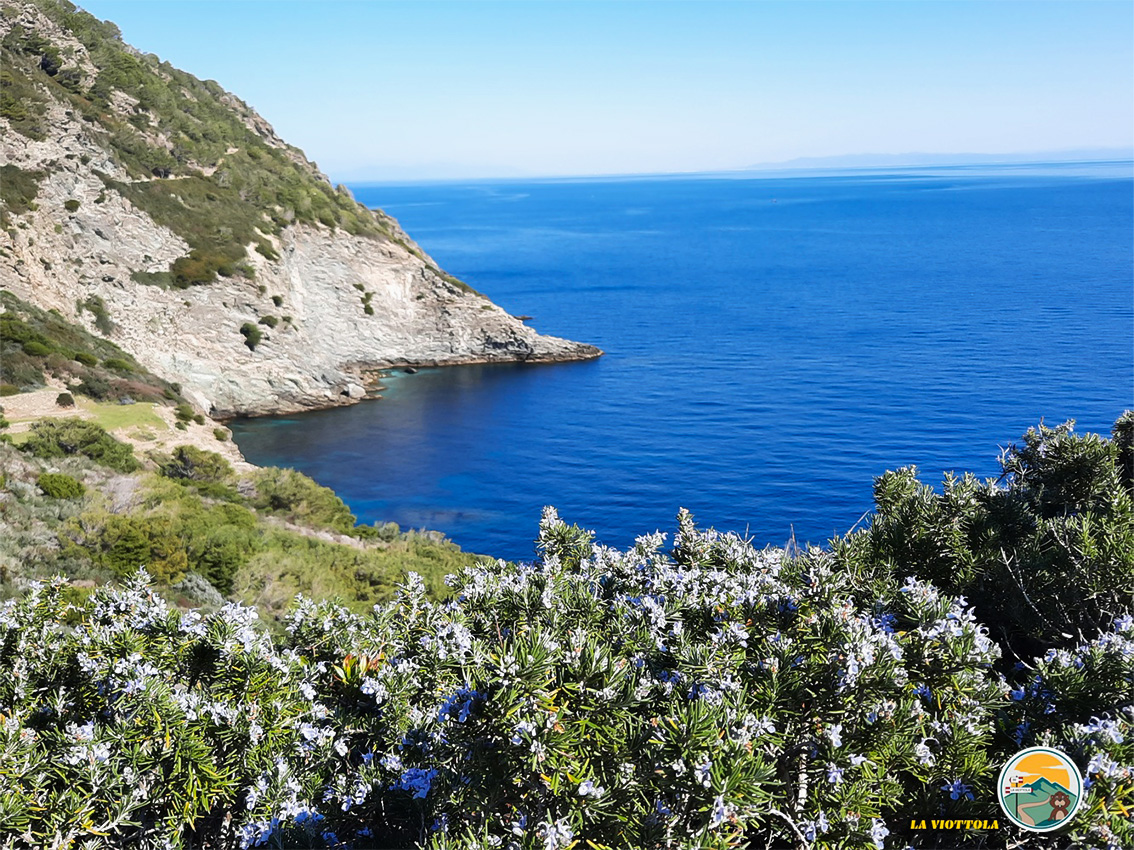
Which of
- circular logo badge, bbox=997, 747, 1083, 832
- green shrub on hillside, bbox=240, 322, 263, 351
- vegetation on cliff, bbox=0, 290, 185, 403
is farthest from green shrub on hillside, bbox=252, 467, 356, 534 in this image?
circular logo badge, bbox=997, 747, 1083, 832

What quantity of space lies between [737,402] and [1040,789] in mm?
58145

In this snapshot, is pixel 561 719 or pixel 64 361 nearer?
pixel 561 719

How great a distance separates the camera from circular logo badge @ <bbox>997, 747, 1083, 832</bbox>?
17.2 ft

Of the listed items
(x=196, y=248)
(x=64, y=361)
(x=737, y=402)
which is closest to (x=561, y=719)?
(x=64, y=361)

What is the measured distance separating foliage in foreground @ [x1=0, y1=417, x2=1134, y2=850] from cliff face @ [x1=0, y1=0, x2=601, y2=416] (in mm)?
47391

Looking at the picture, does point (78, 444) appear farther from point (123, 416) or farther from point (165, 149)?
point (165, 149)

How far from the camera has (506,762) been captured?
16.9ft

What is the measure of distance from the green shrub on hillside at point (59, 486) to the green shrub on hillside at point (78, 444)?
310cm

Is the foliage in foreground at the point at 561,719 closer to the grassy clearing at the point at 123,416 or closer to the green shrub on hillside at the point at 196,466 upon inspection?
the green shrub on hillside at the point at 196,466

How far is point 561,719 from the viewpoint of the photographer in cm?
523

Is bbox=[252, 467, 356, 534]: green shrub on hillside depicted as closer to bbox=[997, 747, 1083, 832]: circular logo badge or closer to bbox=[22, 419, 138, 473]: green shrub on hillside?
bbox=[22, 419, 138, 473]: green shrub on hillside

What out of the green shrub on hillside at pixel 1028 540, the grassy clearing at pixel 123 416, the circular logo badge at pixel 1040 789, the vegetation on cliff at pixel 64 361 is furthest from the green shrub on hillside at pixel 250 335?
the circular logo badge at pixel 1040 789

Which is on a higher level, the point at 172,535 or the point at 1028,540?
the point at 1028,540

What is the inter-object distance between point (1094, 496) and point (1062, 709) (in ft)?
19.6
